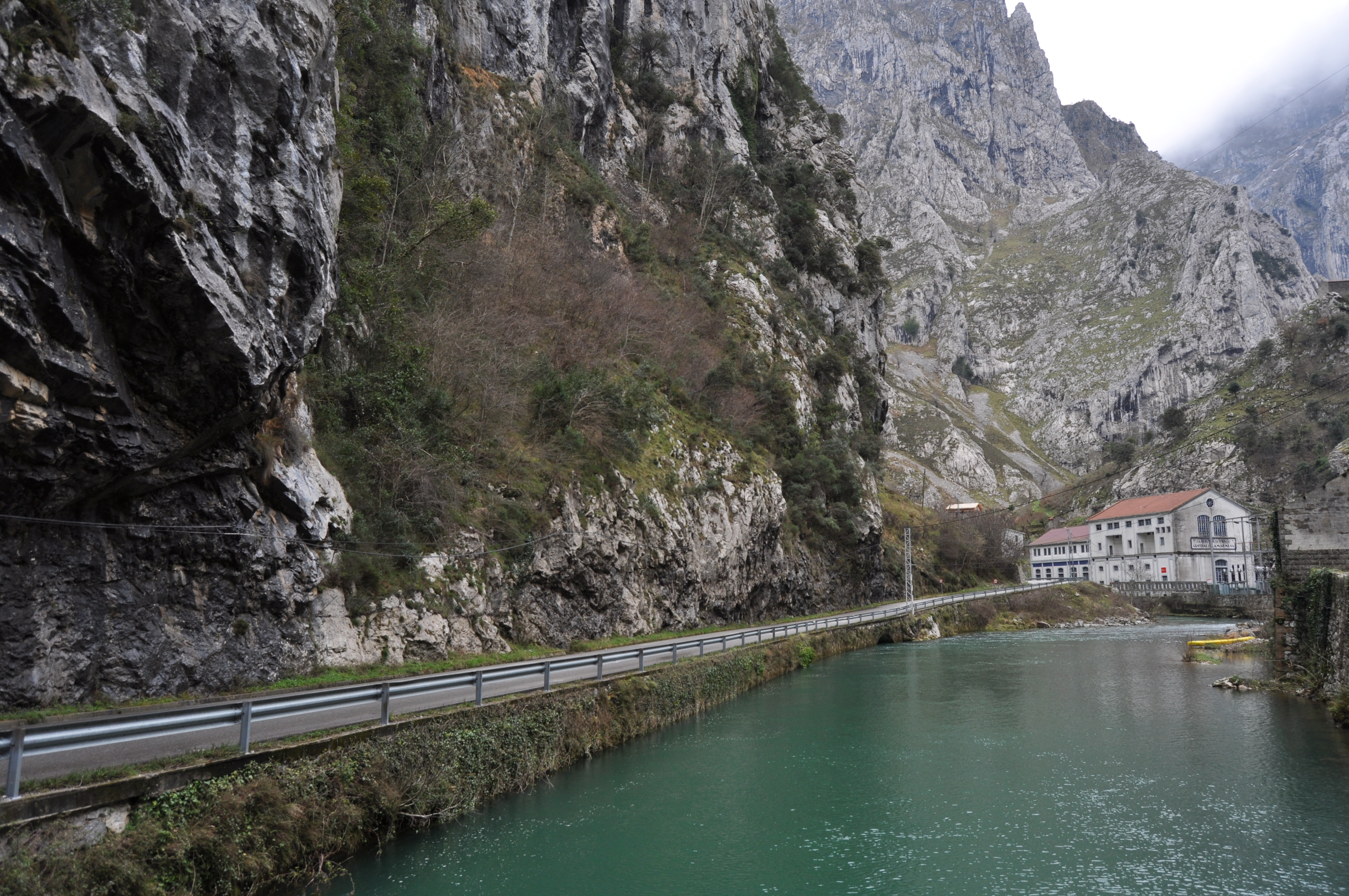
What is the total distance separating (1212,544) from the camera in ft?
271

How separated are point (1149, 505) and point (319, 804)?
330 ft

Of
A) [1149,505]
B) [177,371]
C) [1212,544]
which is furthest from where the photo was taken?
[1149,505]

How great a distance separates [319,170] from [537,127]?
31.1 metres

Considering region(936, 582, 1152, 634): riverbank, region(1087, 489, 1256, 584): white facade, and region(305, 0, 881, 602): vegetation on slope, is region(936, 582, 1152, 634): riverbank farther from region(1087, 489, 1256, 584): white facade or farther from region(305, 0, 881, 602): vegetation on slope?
region(1087, 489, 1256, 584): white facade

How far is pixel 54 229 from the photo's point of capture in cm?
1038

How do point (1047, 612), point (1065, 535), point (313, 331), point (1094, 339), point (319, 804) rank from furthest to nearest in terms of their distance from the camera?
point (1094, 339), point (1065, 535), point (1047, 612), point (313, 331), point (319, 804)

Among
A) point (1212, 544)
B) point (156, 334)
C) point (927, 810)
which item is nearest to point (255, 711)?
point (156, 334)

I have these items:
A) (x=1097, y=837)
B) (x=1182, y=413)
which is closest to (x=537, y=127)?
(x=1097, y=837)

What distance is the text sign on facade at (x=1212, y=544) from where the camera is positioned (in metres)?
82.6

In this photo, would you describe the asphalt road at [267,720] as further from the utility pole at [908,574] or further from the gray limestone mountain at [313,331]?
the utility pole at [908,574]

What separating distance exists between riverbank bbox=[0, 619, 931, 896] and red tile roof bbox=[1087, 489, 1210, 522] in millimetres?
87620

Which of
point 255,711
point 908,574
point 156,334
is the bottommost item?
point 255,711

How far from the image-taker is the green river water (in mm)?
11320

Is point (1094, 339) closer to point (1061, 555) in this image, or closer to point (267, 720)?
point (1061, 555)
